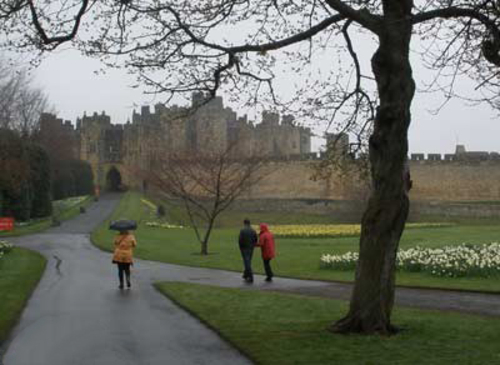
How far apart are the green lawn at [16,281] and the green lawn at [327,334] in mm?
3051

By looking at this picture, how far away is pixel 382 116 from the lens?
10562mm

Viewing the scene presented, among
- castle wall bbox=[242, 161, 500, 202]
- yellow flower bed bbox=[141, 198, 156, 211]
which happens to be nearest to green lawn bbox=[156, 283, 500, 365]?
yellow flower bed bbox=[141, 198, 156, 211]

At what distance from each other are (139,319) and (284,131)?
85079 mm

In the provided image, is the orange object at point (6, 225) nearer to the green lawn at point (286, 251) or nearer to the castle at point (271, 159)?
the green lawn at point (286, 251)

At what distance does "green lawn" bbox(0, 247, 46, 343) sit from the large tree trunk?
515 centimetres

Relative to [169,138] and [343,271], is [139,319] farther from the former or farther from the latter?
[169,138]

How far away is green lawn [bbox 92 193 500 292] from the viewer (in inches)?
734

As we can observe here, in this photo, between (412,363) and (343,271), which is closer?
(412,363)

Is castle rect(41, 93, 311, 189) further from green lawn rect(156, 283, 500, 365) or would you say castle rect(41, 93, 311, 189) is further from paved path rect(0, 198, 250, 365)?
green lawn rect(156, 283, 500, 365)

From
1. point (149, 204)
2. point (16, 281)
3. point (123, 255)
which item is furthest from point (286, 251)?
point (149, 204)

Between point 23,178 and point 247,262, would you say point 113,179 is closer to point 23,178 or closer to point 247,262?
point 23,178

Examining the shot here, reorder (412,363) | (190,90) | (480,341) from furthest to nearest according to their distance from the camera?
(190,90) → (480,341) → (412,363)

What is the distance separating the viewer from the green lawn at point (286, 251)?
18656 millimetres

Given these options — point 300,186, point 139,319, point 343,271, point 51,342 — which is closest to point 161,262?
point 343,271
